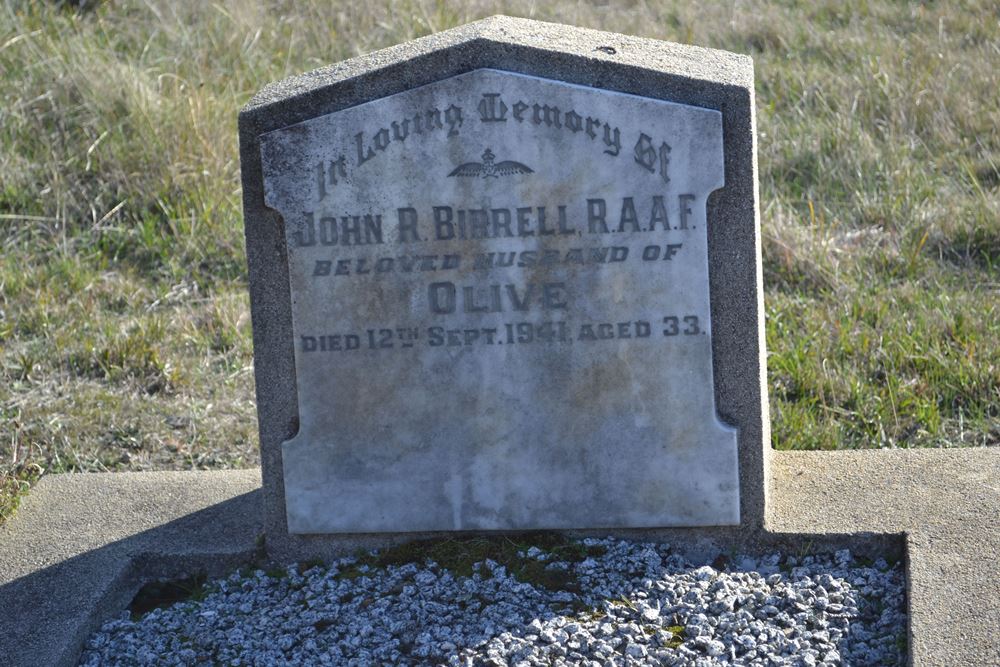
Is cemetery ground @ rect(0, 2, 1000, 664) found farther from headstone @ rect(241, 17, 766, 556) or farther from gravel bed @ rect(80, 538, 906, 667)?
headstone @ rect(241, 17, 766, 556)

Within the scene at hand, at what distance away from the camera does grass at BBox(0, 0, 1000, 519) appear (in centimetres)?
444

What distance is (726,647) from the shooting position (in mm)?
2721

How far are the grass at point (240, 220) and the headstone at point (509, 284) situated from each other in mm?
1086

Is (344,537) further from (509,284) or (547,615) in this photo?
(509,284)

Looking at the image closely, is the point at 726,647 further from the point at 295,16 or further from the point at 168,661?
the point at 295,16

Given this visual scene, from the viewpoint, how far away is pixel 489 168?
3.07 m

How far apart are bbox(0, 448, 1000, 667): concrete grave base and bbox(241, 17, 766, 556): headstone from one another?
18cm

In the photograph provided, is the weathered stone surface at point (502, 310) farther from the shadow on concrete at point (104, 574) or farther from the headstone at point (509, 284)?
the shadow on concrete at point (104, 574)

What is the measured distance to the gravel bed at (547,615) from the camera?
2732mm

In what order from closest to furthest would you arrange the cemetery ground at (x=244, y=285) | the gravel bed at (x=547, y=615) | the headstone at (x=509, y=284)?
the gravel bed at (x=547, y=615), the headstone at (x=509, y=284), the cemetery ground at (x=244, y=285)

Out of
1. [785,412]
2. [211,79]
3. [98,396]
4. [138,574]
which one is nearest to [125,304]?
[98,396]

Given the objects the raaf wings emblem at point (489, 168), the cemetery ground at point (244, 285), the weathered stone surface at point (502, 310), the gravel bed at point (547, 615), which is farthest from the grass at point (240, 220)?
the raaf wings emblem at point (489, 168)

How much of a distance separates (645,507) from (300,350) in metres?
0.91

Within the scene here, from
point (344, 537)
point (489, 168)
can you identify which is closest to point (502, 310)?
point (489, 168)
